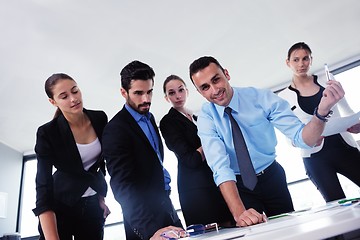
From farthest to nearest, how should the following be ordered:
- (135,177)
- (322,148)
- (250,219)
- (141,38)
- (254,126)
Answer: (141,38)
(322,148)
(254,126)
(135,177)
(250,219)

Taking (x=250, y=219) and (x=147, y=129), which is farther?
(x=147, y=129)

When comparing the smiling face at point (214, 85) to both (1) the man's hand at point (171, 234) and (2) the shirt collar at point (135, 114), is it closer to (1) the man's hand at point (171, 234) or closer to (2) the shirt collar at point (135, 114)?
(2) the shirt collar at point (135, 114)

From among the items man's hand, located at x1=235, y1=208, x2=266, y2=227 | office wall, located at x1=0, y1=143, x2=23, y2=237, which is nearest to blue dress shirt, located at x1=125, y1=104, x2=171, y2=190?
man's hand, located at x1=235, y1=208, x2=266, y2=227

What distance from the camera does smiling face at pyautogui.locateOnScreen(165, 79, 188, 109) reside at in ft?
5.98

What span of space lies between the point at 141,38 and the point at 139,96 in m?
1.76

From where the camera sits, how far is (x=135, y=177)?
1139 mm

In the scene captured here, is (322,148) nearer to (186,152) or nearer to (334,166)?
(334,166)

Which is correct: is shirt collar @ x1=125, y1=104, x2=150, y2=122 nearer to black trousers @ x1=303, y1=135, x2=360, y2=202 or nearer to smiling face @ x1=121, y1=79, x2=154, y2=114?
smiling face @ x1=121, y1=79, x2=154, y2=114

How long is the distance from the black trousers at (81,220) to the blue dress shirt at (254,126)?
71 cm

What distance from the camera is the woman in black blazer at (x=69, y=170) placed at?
1353mm

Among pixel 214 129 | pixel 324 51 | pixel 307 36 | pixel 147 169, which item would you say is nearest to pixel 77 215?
pixel 147 169

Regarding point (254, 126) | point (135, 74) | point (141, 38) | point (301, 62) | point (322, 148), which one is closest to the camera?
point (254, 126)

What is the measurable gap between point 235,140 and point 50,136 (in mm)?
899

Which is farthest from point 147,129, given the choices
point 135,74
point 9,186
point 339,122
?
point 9,186
